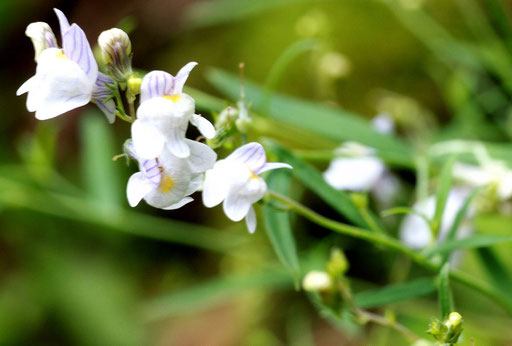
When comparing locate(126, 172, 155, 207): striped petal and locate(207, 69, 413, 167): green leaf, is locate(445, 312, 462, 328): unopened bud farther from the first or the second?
locate(207, 69, 413, 167): green leaf

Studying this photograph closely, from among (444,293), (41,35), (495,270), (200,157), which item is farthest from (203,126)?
(495,270)

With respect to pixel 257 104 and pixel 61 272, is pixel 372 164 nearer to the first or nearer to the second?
pixel 257 104

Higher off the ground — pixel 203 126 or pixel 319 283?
pixel 203 126

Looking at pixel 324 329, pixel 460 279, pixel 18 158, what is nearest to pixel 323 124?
pixel 460 279

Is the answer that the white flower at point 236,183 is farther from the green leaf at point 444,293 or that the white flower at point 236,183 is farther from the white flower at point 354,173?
the white flower at point 354,173

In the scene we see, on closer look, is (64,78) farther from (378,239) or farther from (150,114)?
(378,239)

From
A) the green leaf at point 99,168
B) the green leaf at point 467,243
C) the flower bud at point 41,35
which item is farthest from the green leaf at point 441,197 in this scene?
the green leaf at point 99,168

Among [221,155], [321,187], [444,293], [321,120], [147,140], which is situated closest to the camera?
[147,140]
